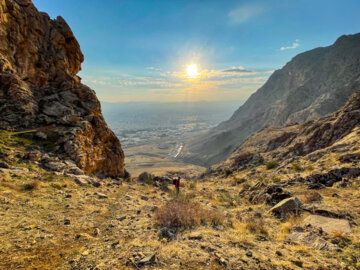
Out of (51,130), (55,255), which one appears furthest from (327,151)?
(51,130)

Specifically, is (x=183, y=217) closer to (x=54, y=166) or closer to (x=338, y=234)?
(x=338, y=234)

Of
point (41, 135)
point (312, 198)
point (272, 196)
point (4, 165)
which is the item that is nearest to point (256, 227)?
point (272, 196)

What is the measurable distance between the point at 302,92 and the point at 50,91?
374 feet

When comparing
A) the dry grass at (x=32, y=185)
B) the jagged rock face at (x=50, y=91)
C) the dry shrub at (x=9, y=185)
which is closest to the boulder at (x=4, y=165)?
the dry shrub at (x=9, y=185)

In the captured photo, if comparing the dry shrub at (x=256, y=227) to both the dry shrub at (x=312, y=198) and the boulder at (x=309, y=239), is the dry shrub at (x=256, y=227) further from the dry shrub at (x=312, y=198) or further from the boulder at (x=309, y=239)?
the dry shrub at (x=312, y=198)

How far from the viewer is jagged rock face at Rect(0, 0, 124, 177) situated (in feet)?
55.2

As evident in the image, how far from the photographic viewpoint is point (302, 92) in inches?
3880

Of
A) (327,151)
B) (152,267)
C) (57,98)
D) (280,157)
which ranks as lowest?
(280,157)

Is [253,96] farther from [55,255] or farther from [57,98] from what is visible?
[55,255]

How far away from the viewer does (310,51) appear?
439 feet

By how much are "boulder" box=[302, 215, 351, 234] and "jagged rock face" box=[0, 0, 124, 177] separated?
17445 mm

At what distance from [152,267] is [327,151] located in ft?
74.3

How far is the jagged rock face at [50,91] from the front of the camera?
1681 centimetres

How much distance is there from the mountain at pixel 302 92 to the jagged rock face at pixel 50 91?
74713mm
